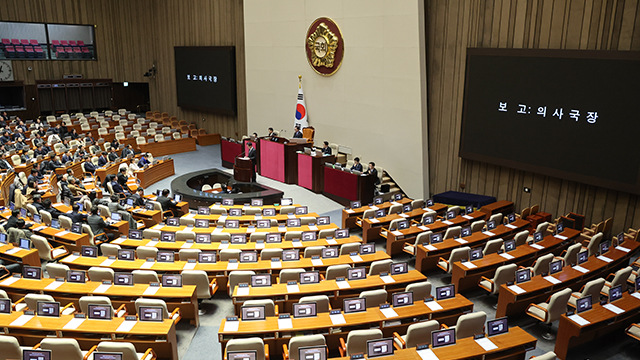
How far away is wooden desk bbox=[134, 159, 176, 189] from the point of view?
49.7 feet

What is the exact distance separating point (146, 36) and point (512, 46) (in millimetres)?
20062

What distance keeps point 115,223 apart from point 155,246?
6.63ft

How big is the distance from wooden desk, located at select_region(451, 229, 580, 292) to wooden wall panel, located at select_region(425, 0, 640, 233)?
7.70 ft

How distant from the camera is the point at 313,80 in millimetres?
17188

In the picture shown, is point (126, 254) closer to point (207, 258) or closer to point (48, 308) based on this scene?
point (207, 258)

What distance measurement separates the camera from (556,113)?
10945 mm

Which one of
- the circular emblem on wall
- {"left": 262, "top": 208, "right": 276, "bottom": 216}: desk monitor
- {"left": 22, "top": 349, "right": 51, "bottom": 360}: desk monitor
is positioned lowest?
{"left": 262, "top": 208, "right": 276, "bottom": 216}: desk monitor

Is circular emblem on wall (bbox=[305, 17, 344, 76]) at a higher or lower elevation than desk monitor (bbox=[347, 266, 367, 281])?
higher

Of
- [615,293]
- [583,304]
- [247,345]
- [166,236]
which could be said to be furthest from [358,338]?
[166,236]

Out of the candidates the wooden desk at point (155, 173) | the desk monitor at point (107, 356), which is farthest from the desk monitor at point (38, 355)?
the wooden desk at point (155, 173)

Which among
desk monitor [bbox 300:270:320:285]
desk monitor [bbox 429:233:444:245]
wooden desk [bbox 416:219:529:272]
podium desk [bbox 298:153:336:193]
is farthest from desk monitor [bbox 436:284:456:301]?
podium desk [bbox 298:153:336:193]

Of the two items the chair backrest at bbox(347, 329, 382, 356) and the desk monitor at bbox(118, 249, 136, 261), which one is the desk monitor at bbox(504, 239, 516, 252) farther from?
the desk monitor at bbox(118, 249, 136, 261)

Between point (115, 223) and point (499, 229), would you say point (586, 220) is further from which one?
point (115, 223)

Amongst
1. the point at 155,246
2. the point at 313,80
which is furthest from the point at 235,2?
the point at 155,246
